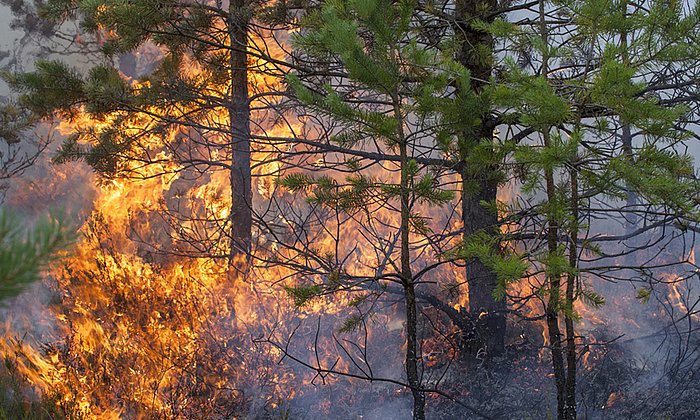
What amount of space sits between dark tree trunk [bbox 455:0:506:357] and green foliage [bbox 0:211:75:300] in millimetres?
4704

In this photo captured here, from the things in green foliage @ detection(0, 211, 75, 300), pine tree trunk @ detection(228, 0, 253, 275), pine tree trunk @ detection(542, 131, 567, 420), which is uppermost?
pine tree trunk @ detection(228, 0, 253, 275)

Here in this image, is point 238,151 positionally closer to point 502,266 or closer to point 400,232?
point 400,232

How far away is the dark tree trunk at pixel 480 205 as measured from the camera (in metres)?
6.29

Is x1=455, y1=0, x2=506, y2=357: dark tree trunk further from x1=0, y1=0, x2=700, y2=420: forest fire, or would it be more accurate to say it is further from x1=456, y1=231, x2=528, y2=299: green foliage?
x1=456, y1=231, x2=528, y2=299: green foliage

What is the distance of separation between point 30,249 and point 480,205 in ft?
19.1

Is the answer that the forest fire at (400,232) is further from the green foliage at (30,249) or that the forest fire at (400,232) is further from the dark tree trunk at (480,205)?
the green foliage at (30,249)

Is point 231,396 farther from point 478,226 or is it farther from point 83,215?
point 83,215

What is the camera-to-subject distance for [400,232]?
20.8 ft

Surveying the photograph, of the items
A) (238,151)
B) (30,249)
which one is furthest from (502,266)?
(238,151)

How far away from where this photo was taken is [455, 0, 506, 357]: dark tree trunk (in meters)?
6.29

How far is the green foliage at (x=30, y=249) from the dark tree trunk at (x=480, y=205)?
15.4ft

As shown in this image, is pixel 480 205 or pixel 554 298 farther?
pixel 480 205

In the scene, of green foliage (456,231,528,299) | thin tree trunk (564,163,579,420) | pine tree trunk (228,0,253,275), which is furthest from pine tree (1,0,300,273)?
thin tree trunk (564,163,579,420)

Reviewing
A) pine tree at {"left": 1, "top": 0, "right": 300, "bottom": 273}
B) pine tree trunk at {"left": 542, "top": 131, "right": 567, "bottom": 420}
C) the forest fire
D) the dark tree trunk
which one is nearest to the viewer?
the forest fire
